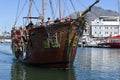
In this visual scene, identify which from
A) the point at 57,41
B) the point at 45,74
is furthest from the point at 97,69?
the point at 45,74

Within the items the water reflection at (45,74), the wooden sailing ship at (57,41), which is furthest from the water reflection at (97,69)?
the wooden sailing ship at (57,41)

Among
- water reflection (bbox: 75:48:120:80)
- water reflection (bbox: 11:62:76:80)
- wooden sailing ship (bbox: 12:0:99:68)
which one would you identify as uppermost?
wooden sailing ship (bbox: 12:0:99:68)

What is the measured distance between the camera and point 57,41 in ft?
116

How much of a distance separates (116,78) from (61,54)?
739 centimetres

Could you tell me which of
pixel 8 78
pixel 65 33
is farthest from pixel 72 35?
pixel 8 78

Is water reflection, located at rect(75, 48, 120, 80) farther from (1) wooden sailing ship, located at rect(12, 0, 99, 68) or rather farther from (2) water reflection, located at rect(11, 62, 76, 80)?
(1) wooden sailing ship, located at rect(12, 0, 99, 68)

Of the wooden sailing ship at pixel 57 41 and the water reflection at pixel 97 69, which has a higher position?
the wooden sailing ship at pixel 57 41

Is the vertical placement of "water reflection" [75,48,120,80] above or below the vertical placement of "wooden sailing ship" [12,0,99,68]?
below

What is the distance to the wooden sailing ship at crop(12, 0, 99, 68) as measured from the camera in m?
34.6

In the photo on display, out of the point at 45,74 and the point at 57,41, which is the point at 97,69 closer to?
the point at 57,41

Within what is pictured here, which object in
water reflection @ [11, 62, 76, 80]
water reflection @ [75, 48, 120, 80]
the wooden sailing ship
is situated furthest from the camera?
the wooden sailing ship

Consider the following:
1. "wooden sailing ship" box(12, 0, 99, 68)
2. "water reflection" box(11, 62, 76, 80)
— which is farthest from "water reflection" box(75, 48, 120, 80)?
"wooden sailing ship" box(12, 0, 99, 68)

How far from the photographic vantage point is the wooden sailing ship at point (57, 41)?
34594 millimetres

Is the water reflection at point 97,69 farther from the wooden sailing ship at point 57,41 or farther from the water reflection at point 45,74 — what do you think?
the wooden sailing ship at point 57,41
